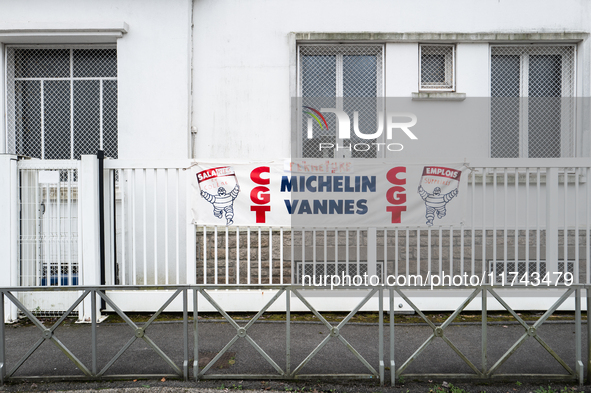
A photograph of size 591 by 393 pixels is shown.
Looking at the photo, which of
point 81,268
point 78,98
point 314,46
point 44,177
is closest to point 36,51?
point 78,98

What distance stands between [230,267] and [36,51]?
5025 millimetres

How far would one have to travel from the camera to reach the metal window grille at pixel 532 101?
668 centimetres

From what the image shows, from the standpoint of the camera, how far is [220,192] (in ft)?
17.7

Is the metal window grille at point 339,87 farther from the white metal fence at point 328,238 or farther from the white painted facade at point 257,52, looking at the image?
the white metal fence at point 328,238

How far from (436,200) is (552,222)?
5.34 ft

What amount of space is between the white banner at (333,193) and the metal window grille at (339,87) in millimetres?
1434

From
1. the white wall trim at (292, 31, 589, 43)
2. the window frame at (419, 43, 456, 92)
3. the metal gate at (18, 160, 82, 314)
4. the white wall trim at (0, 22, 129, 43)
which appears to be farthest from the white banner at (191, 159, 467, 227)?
the white wall trim at (0, 22, 129, 43)

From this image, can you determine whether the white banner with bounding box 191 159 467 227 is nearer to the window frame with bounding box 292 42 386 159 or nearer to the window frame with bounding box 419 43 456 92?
the window frame with bounding box 292 42 386 159

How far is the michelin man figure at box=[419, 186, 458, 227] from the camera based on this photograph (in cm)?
530

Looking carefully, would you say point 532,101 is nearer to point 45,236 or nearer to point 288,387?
point 288,387

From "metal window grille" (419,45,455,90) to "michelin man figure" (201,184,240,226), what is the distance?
370cm

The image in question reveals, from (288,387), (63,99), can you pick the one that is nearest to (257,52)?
(63,99)

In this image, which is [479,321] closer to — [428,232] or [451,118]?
[428,232]

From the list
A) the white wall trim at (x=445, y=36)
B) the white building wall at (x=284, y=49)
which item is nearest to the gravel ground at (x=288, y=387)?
the white building wall at (x=284, y=49)
